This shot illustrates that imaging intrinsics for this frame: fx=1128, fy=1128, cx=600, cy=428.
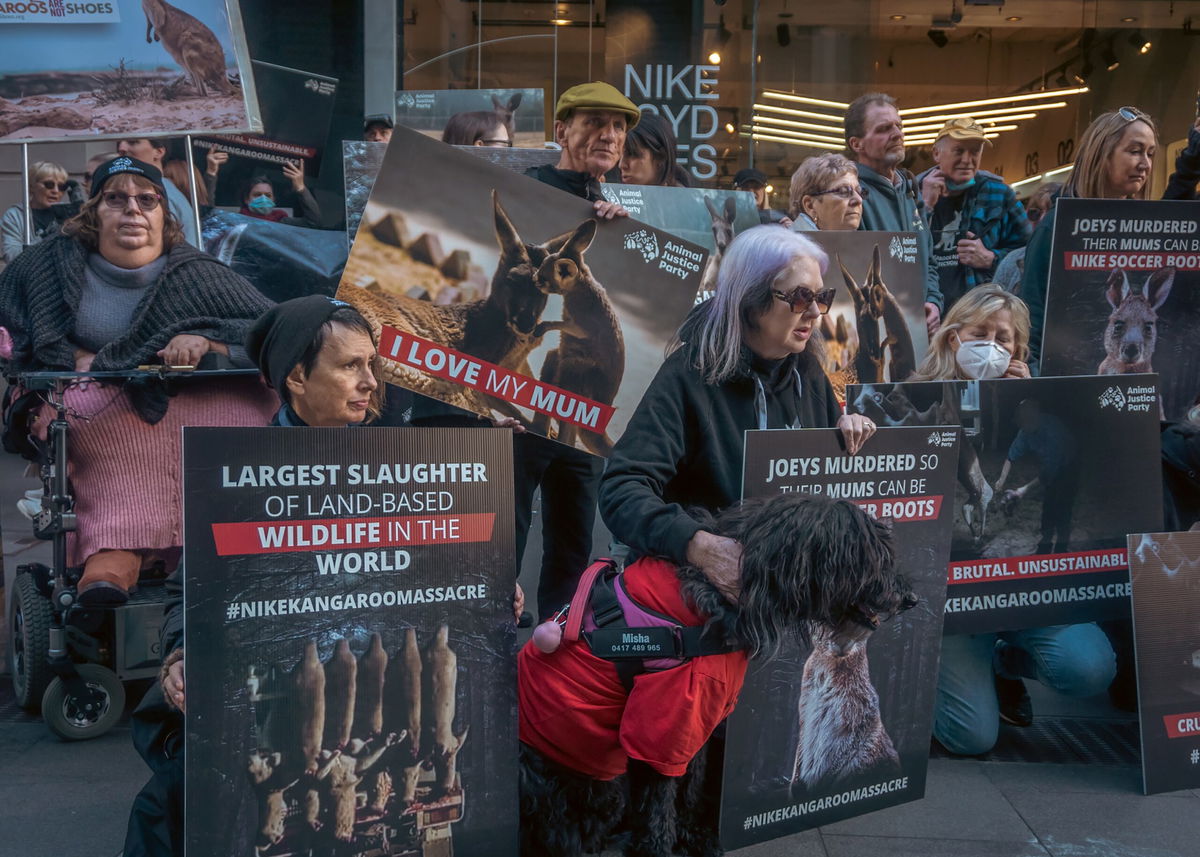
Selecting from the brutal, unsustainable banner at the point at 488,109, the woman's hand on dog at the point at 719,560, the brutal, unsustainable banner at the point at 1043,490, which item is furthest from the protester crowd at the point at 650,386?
the brutal, unsustainable banner at the point at 488,109

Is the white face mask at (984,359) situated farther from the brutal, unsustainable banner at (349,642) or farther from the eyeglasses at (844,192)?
the brutal, unsustainable banner at (349,642)

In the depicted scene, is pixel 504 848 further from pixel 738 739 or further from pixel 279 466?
pixel 279 466

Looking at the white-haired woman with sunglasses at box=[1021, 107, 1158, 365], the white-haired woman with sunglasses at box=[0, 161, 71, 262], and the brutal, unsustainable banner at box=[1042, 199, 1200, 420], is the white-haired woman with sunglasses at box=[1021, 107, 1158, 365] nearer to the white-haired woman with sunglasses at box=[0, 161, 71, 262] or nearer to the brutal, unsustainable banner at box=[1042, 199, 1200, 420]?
the brutal, unsustainable banner at box=[1042, 199, 1200, 420]

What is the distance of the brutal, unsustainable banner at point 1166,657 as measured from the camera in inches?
138

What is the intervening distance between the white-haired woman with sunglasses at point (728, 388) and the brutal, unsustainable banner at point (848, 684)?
153 millimetres

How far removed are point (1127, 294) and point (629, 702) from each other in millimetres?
2674

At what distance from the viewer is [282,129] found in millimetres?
6629

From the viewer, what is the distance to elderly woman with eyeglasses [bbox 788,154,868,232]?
14.8 ft

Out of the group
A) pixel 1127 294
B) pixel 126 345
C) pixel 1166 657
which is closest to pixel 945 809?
pixel 1166 657

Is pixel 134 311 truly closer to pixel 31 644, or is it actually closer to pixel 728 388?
pixel 31 644

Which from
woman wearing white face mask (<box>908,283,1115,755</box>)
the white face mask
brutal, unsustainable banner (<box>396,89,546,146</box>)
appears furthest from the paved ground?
brutal, unsustainable banner (<box>396,89,546,146</box>)

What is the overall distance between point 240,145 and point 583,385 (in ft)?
12.0

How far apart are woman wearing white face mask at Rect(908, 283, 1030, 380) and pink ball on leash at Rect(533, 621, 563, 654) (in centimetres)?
194

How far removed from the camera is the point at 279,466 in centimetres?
242
